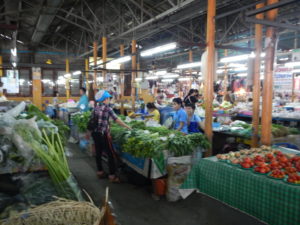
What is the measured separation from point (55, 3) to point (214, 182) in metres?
8.02

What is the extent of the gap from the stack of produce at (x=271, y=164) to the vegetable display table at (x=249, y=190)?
0.09 metres

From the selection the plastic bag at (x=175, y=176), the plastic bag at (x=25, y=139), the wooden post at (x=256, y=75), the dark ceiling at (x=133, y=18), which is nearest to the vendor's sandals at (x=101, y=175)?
the plastic bag at (x=175, y=176)

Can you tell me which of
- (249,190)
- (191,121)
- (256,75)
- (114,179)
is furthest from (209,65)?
(114,179)

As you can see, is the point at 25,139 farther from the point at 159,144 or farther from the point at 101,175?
the point at 101,175

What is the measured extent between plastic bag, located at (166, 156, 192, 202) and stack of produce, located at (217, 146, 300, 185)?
0.99m

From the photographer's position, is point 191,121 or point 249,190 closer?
point 249,190

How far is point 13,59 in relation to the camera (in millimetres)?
7645

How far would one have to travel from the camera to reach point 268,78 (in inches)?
183

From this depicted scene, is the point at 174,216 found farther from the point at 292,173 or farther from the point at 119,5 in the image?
the point at 119,5

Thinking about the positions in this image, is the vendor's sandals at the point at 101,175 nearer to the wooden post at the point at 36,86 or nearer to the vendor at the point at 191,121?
the vendor at the point at 191,121

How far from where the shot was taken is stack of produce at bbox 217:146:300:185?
9.46ft

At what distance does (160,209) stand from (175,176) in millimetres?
609

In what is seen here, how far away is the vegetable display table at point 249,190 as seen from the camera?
2.61 metres

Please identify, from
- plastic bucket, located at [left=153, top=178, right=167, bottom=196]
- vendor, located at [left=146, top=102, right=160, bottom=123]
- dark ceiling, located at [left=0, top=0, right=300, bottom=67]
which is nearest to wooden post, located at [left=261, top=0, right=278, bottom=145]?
plastic bucket, located at [left=153, top=178, right=167, bottom=196]
